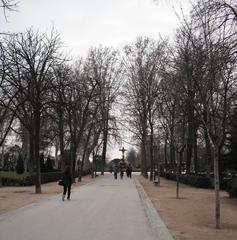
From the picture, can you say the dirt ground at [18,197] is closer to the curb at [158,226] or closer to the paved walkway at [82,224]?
the paved walkway at [82,224]

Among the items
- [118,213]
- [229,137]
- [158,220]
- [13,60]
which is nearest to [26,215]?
[118,213]

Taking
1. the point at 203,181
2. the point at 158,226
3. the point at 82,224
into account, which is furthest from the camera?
the point at 203,181

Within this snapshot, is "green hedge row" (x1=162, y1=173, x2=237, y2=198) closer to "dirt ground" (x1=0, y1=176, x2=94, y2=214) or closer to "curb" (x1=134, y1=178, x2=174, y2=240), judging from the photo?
"dirt ground" (x1=0, y1=176, x2=94, y2=214)

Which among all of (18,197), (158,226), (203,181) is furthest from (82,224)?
(203,181)

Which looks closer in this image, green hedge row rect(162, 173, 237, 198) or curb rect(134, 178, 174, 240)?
curb rect(134, 178, 174, 240)

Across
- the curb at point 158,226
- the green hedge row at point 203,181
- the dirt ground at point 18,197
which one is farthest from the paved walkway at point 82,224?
the green hedge row at point 203,181

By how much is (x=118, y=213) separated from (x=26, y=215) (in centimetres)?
340

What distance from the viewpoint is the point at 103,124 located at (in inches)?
2803

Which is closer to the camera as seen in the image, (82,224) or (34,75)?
(82,224)

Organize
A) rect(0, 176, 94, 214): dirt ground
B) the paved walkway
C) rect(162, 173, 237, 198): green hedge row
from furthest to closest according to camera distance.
A: rect(162, 173, 237, 198): green hedge row → rect(0, 176, 94, 214): dirt ground → the paved walkway

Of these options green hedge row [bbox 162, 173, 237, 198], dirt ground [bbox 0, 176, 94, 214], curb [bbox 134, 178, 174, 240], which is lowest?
curb [bbox 134, 178, 174, 240]

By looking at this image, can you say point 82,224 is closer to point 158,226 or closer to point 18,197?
point 158,226

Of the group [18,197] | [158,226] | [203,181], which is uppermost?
[203,181]

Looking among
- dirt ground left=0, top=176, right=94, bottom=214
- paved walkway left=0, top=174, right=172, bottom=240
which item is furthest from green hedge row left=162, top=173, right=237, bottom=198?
paved walkway left=0, top=174, right=172, bottom=240
